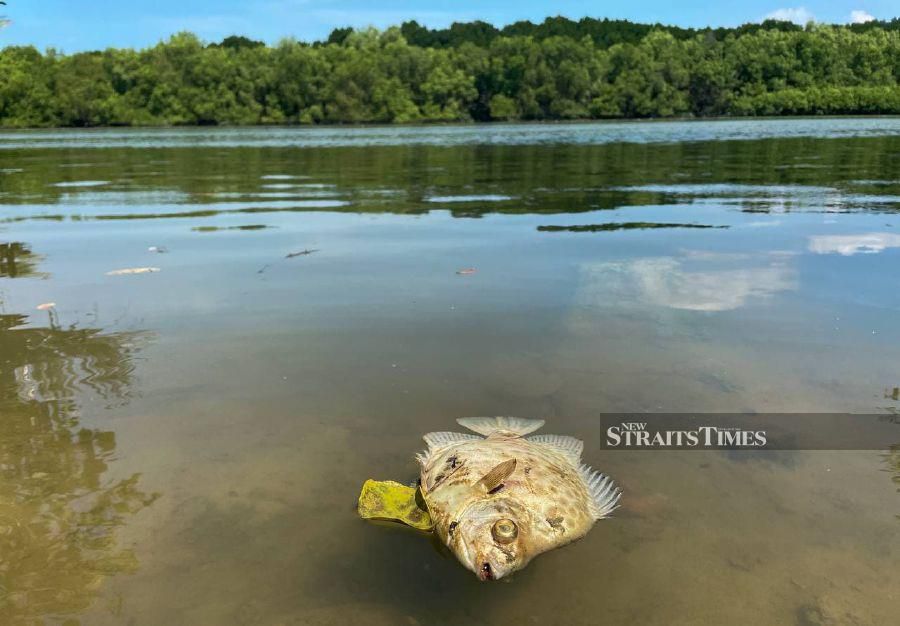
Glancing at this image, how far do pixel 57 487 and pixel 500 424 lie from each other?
7.55 ft

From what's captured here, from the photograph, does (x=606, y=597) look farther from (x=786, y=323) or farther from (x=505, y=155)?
(x=505, y=155)

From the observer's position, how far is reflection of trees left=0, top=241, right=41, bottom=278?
7789 millimetres

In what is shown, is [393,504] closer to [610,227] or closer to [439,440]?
[439,440]

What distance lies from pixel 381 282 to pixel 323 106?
10456 centimetres

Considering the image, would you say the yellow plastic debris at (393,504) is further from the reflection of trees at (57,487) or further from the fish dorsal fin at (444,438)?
the reflection of trees at (57,487)

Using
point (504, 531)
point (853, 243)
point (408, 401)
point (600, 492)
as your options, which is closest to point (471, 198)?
point (853, 243)

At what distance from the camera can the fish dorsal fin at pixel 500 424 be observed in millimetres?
3926

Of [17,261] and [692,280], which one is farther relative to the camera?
[17,261]

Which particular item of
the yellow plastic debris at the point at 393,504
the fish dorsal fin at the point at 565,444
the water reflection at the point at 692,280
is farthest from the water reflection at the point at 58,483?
the water reflection at the point at 692,280

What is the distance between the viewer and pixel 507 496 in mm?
3053

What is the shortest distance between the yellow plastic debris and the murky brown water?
A: 0.26ft

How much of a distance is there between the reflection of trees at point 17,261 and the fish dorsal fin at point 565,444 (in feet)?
21.1

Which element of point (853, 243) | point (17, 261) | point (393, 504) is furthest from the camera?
point (853, 243)

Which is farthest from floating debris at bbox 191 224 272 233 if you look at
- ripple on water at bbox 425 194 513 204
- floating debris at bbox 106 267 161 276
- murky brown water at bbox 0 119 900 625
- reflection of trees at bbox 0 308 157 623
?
reflection of trees at bbox 0 308 157 623
